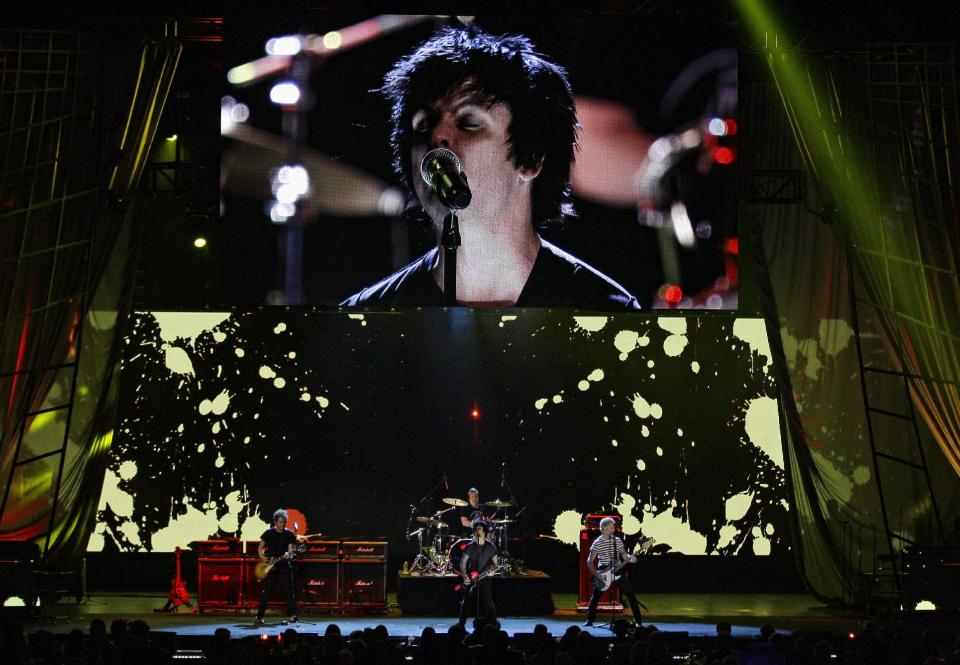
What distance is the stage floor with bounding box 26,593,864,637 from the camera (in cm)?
1130

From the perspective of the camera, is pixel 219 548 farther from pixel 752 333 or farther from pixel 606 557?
pixel 752 333

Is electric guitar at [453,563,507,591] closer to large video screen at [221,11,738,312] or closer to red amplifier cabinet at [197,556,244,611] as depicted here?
red amplifier cabinet at [197,556,244,611]

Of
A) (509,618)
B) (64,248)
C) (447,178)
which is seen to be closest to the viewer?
(447,178)

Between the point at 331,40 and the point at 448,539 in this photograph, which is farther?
the point at 448,539

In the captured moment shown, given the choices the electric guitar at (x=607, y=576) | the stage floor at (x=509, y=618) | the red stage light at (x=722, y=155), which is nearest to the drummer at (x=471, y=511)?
the stage floor at (x=509, y=618)

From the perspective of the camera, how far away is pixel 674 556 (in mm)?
14641

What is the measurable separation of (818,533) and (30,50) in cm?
957

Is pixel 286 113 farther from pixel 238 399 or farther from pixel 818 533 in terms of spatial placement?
pixel 818 533

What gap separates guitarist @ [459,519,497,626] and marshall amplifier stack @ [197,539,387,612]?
1327 millimetres

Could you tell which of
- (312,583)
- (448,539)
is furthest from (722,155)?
(312,583)

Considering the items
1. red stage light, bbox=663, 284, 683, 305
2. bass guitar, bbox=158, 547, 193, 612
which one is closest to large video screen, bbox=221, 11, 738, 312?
red stage light, bbox=663, 284, 683, 305

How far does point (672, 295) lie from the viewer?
12656 millimetres

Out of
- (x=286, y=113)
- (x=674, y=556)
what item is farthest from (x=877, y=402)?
(x=286, y=113)

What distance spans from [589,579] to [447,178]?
16.0 feet
